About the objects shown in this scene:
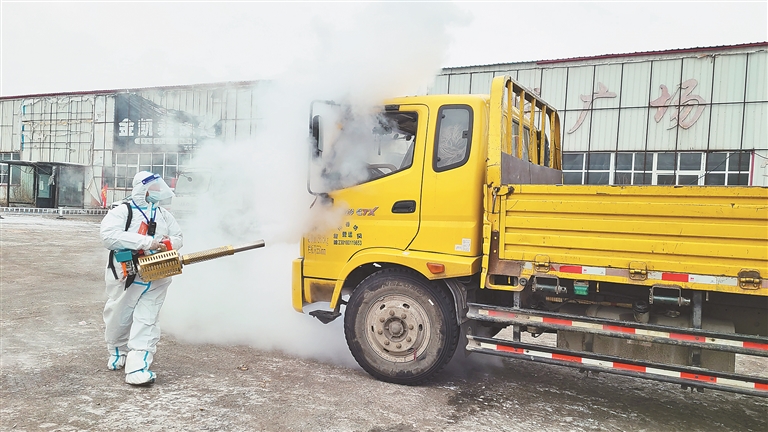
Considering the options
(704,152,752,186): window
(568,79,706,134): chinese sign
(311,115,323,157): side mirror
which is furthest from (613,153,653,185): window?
(311,115,323,157): side mirror

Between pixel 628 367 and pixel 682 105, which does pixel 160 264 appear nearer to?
pixel 628 367

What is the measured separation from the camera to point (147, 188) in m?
4.75

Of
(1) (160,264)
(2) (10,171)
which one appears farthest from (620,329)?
(2) (10,171)

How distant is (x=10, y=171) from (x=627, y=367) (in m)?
34.6

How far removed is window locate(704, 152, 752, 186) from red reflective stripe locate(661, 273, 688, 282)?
17.4 m

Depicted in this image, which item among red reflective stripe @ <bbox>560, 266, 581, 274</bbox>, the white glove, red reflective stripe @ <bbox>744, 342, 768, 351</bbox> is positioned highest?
red reflective stripe @ <bbox>560, 266, 581, 274</bbox>

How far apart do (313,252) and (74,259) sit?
9342 millimetres

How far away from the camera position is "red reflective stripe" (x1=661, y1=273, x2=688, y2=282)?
3.74m

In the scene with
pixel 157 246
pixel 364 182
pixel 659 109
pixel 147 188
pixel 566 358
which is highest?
pixel 659 109

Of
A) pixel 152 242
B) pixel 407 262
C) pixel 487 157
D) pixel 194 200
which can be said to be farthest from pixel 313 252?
pixel 194 200

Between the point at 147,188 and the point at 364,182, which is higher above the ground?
the point at 364,182

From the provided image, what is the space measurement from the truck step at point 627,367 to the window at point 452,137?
1.47m

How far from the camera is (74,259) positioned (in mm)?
11984

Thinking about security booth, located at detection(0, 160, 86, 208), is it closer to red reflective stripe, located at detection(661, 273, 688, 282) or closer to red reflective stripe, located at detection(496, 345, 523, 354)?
red reflective stripe, located at detection(496, 345, 523, 354)
